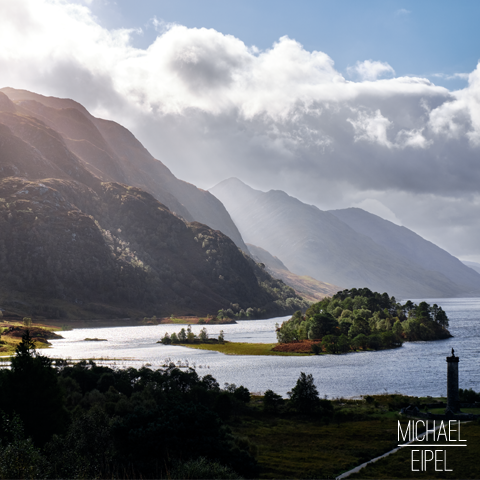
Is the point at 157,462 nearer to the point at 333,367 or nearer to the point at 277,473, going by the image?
the point at 277,473

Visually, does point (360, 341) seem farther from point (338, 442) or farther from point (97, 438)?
point (97, 438)

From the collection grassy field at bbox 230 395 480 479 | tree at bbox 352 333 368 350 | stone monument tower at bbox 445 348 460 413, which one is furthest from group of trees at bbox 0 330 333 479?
tree at bbox 352 333 368 350

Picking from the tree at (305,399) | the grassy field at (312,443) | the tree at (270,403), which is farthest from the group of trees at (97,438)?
the tree at (270,403)

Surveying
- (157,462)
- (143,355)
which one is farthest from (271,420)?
(143,355)

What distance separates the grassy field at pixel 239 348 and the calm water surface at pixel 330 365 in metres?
6.17

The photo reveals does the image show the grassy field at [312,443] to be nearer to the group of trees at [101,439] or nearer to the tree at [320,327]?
the group of trees at [101,439]

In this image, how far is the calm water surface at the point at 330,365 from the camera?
9981cm

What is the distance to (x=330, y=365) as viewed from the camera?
132625 mm

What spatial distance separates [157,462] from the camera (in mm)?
38750

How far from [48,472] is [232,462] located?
54.7 feet

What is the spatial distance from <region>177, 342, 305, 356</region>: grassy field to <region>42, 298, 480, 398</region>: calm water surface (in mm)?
6169

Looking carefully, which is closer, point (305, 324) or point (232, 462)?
point (232, 462)

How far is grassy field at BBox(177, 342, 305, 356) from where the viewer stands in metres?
161

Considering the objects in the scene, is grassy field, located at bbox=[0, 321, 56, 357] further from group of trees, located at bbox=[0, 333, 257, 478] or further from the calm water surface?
group of trees, located at bbox=[0, 333, 257, 478]
